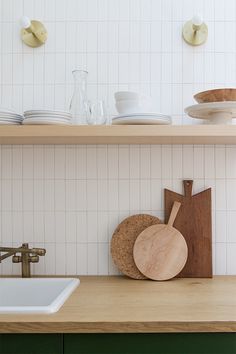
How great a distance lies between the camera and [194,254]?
6.34ft

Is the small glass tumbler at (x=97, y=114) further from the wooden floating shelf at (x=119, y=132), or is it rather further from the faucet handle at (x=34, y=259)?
the faucet handle at (x=34, y=259)

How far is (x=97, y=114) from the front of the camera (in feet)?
5.96

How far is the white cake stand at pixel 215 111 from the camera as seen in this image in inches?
65.8

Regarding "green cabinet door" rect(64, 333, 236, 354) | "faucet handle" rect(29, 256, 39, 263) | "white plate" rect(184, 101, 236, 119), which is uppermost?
"white plate" rect(184, 101, 236, 119)

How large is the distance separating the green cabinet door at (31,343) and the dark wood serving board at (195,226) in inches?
28.6

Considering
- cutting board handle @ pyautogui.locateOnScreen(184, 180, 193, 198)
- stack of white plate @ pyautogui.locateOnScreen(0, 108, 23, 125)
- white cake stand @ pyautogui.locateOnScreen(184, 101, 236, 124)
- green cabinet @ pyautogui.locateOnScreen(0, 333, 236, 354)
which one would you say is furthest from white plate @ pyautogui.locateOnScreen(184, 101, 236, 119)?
green cabinet @ pyautogui.locateOnScreen(0, 333, 236, 354)

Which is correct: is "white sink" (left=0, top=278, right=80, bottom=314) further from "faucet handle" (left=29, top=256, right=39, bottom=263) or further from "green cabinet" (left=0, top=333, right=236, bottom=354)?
"green cabinet" (left=0, top=333, right=236, bottom=354)

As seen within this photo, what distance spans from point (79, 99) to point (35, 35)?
0.37 meters

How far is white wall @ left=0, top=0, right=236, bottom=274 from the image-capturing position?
1.98m

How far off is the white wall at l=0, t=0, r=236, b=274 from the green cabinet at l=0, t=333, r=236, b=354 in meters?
0.61

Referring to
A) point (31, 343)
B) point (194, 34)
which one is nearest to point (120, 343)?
point (31, 343)

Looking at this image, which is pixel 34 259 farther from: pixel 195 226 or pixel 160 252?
pixel 195 226

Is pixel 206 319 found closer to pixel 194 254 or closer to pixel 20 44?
pixel 194 254

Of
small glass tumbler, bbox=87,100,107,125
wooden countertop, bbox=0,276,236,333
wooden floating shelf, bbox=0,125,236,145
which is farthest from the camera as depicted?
small glass tumbler, bbox=87,100,107,125
